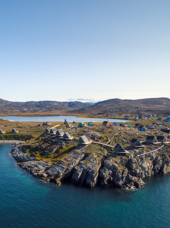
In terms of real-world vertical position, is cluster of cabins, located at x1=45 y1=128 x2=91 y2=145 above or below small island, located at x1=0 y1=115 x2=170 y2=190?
above

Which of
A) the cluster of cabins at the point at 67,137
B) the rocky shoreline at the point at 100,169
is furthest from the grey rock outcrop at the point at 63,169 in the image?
the cluster of cabins at the point at 67,137

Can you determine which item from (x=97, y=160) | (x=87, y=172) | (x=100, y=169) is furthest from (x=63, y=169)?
(x=100, y=169)

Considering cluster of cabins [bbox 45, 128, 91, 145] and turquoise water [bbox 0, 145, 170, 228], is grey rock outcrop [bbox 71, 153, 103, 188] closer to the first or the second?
turquoise water [bbox 0, 145, 170, 228]

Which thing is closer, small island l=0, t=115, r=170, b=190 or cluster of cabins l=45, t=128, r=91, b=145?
small island l=0, t=115, r=170, b=190

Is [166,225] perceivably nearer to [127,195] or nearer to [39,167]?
[127,195]

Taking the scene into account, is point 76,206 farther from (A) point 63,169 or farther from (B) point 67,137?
(B) point 67,137

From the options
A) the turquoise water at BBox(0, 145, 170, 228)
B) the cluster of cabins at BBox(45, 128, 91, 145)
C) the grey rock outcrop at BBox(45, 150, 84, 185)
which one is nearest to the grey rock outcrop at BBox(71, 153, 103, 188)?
the grey rock outcrop at BBox(45, 150, 84, 185)
